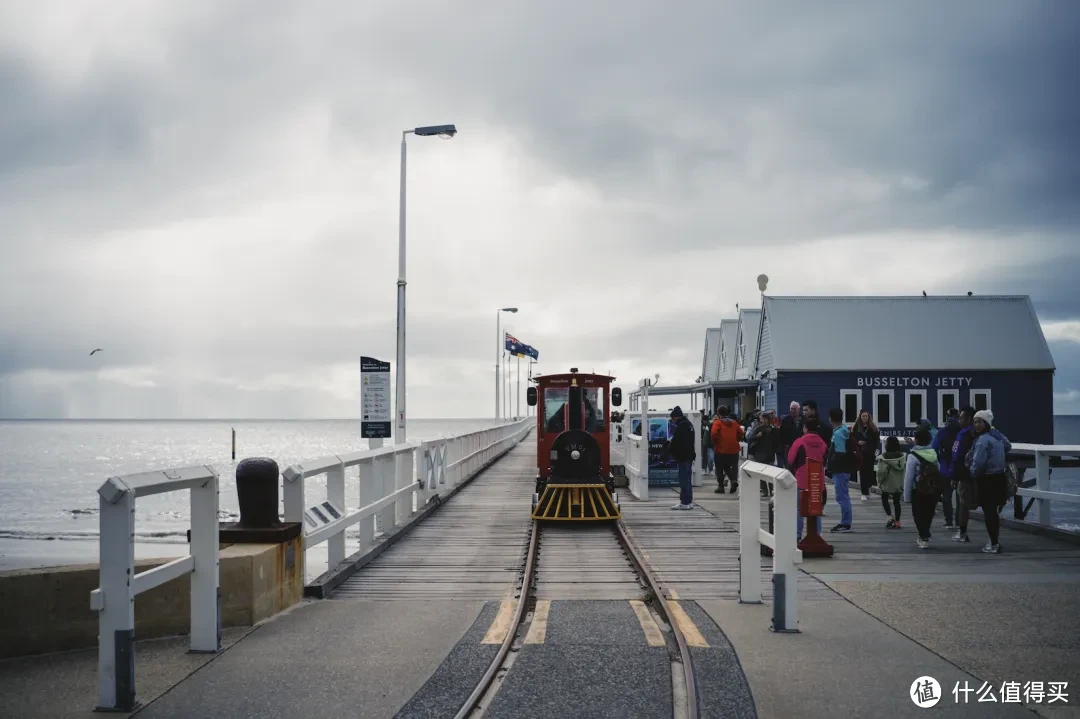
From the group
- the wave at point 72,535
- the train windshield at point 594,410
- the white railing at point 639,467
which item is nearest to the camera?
the train windshield at point 594,410

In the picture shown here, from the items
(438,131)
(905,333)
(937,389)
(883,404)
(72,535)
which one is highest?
(438,131)

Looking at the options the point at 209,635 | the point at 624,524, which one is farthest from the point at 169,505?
the point at 209,635

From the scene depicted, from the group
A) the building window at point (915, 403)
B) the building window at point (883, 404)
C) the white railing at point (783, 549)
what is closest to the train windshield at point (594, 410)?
the white railing at point (783, 549)

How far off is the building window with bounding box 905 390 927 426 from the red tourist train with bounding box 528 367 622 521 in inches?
872

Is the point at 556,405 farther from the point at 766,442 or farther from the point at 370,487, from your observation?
the point at 370,487

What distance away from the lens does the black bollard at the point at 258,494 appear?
834 cm

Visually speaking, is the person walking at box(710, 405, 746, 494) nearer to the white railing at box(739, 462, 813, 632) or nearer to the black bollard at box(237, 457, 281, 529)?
the white railing at box(739, 462, 813, 632)

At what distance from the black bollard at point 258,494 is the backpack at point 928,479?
332 inches

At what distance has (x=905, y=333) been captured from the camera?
38.1m

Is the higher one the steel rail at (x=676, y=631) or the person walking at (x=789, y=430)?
the person walking at (x=789, y=430)

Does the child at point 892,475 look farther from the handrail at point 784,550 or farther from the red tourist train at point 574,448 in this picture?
the handrail at point 784,550

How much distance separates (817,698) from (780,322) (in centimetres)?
3404

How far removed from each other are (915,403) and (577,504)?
84.5 ft

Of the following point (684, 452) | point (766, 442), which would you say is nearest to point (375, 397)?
point (684, 452)
